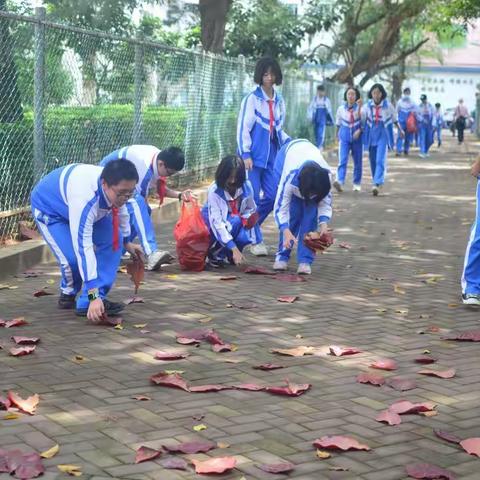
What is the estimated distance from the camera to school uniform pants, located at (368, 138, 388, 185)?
51.9 ft

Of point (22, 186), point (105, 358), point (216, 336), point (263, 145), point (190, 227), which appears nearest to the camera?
point (105, 358)

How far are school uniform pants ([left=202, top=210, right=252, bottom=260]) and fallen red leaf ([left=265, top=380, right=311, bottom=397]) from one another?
3.44 m

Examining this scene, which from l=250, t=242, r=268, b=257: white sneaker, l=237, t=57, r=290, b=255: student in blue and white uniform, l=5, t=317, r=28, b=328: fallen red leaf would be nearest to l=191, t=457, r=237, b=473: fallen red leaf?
l=5, t=317, r=28, b=328: fallen red leaf

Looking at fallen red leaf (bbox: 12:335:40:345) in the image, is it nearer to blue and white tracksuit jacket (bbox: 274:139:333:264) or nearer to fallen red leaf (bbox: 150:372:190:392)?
fallen red leaf (bbox: 150:372:190:392)

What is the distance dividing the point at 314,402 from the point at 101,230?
228cm

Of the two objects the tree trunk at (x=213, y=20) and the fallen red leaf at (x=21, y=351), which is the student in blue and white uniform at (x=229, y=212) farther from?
the tree trunk at (x=213, y=20)

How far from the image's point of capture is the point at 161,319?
6.63 m

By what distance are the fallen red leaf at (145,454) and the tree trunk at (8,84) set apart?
5172mm

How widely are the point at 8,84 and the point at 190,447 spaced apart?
548 centimetres

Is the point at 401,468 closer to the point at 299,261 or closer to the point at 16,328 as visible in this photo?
the point at 16,328

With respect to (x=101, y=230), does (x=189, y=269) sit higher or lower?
lower

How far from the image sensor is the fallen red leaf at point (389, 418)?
15.0ft

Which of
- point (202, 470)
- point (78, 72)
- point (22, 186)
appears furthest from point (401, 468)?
point (78, 72)

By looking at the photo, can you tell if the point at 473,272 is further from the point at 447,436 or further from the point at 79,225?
the point at 447,436
